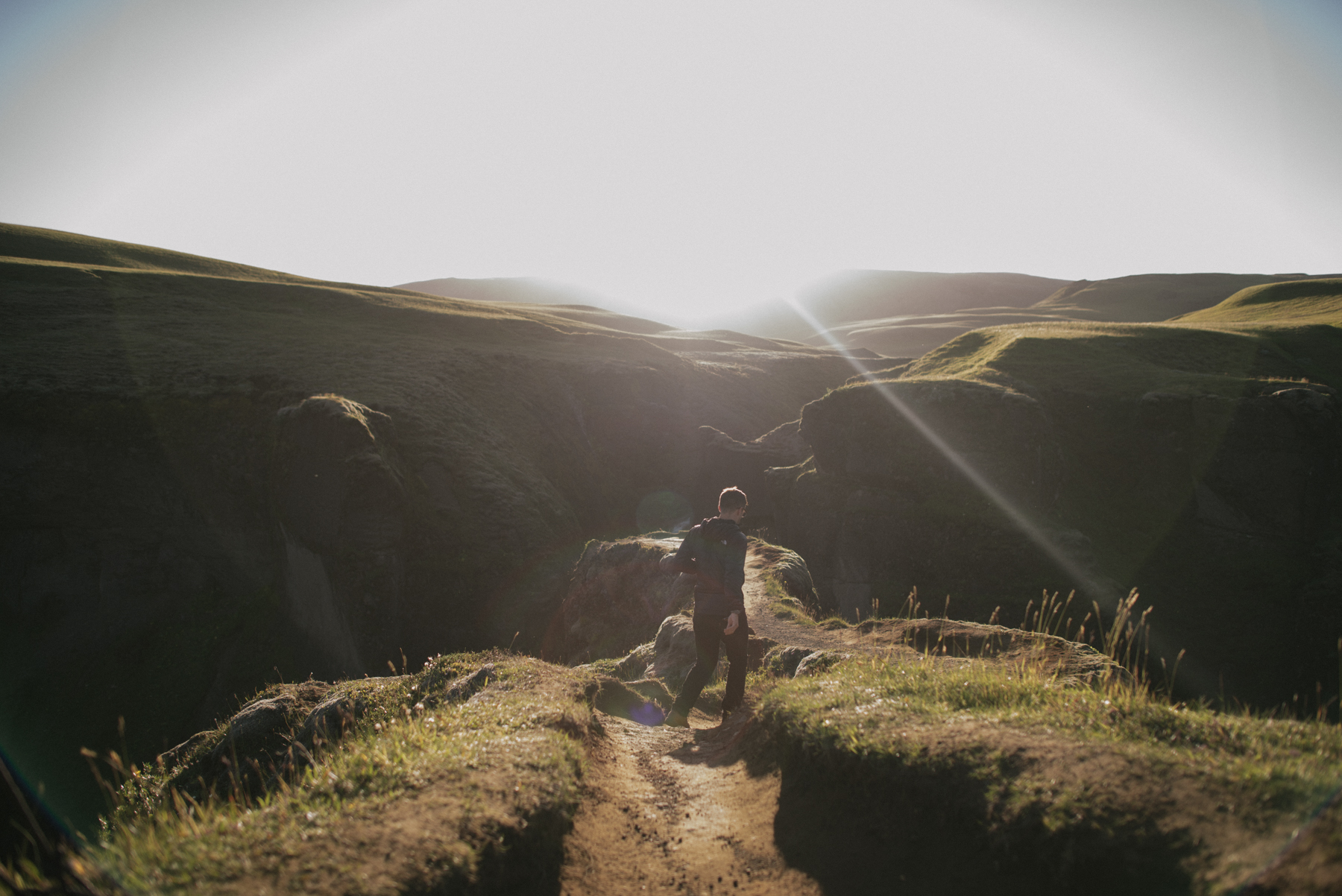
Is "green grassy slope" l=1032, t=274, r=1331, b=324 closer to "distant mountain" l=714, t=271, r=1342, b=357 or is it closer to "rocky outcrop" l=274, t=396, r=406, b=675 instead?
"distant mountain" l=714, t=271, r=1342, b=357

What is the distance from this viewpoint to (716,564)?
8766 millimetres

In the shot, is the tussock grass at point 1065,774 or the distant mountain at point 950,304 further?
the distant mountain at point 950,304

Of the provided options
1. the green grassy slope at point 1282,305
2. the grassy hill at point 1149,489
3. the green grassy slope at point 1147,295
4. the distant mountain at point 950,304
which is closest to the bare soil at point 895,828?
the grassy hill at point 1149,489

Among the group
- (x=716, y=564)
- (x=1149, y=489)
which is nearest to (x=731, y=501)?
(x=716, y=564)

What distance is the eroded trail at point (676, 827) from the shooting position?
212 inches

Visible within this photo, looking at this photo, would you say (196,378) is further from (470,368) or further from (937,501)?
(937,501)

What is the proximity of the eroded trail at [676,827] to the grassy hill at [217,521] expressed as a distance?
1562 centimetres

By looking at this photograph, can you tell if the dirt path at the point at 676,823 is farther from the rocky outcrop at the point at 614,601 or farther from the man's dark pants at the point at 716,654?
the rocky outcrop at the point at 614,601

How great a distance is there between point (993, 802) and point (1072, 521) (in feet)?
65.5

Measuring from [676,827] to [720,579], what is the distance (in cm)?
317

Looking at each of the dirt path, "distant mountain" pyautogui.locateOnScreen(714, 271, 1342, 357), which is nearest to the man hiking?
the dirt path

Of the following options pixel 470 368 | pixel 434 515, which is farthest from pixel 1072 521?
pixel 470 368

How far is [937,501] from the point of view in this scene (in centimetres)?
2203

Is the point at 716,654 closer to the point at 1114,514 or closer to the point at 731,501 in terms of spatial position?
the point at 731,501
